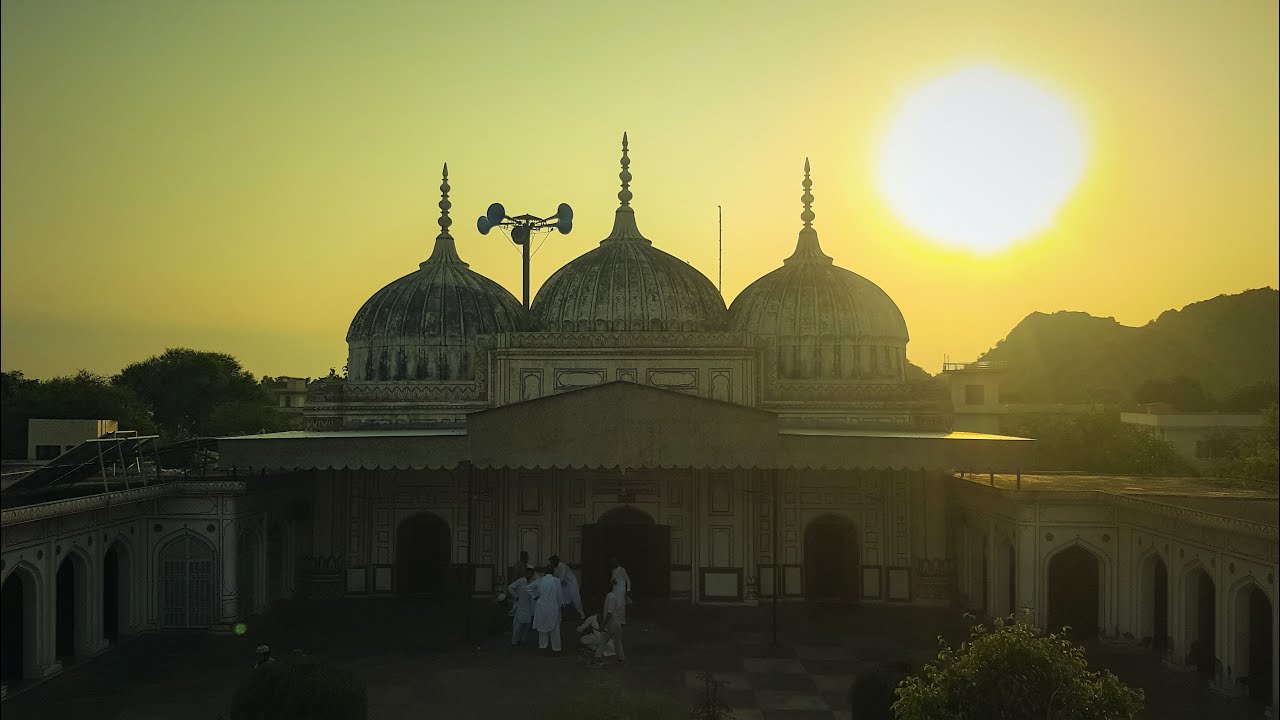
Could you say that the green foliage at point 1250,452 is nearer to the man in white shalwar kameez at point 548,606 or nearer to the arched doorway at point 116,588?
the man in white shalwar kameez at point 548,606

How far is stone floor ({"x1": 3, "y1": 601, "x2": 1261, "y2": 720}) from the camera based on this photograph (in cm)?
1639

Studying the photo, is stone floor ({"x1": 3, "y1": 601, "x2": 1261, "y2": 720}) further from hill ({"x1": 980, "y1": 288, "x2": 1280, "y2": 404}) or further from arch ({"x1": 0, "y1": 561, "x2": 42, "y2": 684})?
hill ({"x1": 980, "y1": 288, "x2": 1280, "y2": 404})

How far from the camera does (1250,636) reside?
54.0ft

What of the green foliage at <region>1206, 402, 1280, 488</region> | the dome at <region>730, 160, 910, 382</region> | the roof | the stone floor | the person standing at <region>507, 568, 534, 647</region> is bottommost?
the stone floor

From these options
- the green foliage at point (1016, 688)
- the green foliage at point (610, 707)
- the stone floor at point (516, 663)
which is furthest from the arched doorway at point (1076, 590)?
the green foliage at point (610, 707)

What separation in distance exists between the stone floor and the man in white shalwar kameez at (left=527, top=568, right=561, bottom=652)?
511 millimetres

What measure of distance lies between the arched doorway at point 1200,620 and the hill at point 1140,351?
45992 millimetres

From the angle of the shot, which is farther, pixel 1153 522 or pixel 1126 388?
pixel 1126 388

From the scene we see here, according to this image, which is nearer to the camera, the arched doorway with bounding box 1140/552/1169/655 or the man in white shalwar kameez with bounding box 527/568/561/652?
the man in white shalwar kameez with bounding box 527/568/561/652

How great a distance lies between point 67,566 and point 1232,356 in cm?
7344

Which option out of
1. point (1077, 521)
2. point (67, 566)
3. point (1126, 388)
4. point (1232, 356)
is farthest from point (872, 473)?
point (1126, 388)

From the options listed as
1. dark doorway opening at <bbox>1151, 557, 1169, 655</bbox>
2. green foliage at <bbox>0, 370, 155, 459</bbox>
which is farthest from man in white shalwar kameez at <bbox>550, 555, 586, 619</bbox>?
green foliage at <bbox>0, 370, 155, 459</bbox>

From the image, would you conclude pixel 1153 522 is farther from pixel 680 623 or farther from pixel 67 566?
pixel 67 566

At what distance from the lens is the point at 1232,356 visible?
2810 inches
